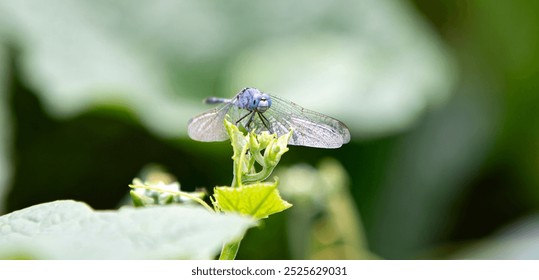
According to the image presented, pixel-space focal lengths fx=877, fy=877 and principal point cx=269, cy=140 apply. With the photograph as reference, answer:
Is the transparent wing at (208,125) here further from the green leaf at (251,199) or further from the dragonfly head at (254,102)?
the green leaf at (251,199)

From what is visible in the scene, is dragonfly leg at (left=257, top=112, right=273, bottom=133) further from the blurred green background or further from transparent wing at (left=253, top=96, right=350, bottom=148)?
the blurred green background

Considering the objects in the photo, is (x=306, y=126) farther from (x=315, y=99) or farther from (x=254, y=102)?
(x=315, y=99)

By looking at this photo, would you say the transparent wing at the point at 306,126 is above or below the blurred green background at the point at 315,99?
below

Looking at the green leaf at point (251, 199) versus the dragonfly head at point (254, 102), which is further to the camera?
the dragonfly head at point (254, 102)

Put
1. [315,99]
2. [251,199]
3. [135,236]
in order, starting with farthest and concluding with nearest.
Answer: [315,99] → [251,199] → [135,236]

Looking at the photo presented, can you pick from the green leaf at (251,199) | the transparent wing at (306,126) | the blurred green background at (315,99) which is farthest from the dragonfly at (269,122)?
the blurred green background at (315,99)

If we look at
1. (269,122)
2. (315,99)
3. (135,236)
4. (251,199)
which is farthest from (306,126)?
(315,99)

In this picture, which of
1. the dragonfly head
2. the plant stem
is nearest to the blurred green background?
the dragonfly head

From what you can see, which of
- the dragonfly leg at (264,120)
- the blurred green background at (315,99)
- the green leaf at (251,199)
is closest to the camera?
the green leaf at (251,199)
